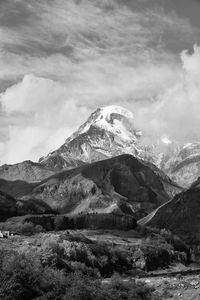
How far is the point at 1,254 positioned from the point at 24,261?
5.21 m

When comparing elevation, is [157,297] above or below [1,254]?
below

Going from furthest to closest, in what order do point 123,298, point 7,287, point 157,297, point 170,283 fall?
point 170,283 < point 157,297 < point 123,298 < point 7,287

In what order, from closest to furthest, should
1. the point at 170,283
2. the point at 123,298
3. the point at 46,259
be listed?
1. the point at 123,298
2. the point at 170,283
3. the point at 46,259

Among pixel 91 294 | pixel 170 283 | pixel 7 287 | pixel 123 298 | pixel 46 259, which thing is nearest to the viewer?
pixel 7 287

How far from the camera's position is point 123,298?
130 m

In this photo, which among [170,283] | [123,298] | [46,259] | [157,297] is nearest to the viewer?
[123,298]

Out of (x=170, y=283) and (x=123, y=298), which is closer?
(x=123, y=298)

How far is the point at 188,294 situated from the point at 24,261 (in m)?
41.1

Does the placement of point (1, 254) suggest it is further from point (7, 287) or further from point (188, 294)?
point (188, 294)

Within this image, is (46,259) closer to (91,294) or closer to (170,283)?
(170,283)

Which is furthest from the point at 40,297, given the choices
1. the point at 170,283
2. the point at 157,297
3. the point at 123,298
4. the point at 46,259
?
the point at 46,259

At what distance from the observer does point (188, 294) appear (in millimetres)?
140125

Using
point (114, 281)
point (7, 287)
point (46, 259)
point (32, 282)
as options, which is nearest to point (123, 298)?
point (114, 281)

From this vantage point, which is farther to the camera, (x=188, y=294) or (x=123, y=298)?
(x=188, y=294)
